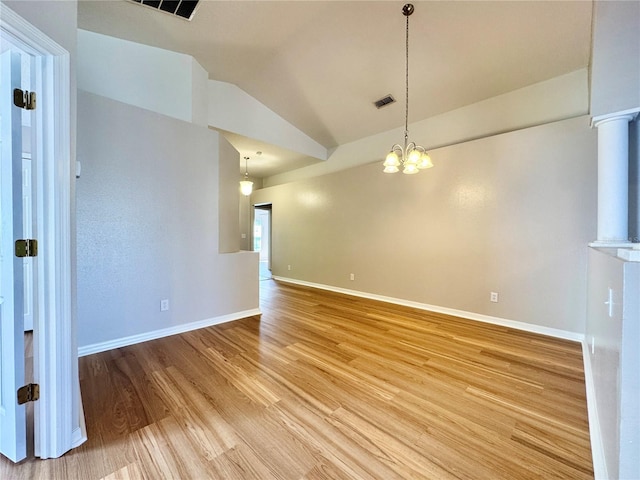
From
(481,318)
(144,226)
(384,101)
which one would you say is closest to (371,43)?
(384,101)

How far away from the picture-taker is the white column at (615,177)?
7.77ft

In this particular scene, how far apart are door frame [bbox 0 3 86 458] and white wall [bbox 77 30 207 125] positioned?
84.5 inches

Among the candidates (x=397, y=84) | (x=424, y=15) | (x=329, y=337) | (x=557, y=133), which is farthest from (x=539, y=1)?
(x=329, y=337)

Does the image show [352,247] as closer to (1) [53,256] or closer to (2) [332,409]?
(2) [332,409]

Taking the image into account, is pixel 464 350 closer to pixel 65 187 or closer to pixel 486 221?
pixel 486 221

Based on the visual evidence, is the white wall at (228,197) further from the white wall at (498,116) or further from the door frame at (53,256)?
the white wall at (498,116)

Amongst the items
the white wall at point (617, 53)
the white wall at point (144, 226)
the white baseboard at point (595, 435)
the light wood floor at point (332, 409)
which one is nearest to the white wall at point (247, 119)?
the white wall at point (144, 226)

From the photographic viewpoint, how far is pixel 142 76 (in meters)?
3.17

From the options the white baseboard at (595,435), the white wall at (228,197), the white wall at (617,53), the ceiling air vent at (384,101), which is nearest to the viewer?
the white baseboard at (595,435)

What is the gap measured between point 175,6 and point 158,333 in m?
3.52

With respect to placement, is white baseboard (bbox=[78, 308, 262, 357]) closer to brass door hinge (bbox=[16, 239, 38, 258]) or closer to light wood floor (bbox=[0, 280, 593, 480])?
light wood floor (bbox=[0, 280, 593, 480])

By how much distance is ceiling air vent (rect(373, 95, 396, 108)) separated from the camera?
4.06 m

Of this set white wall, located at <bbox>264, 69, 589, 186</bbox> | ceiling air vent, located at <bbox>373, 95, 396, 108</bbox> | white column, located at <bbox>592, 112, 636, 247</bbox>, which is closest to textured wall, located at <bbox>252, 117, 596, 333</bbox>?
white wall, located at <bbox>264, 69, 589, 186</bbox>

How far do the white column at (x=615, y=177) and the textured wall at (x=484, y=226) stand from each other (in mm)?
530
